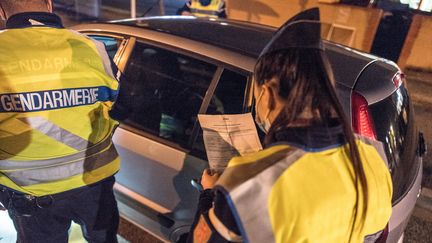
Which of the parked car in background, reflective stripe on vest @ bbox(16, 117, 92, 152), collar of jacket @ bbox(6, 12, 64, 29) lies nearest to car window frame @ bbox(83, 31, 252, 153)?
the parked car in background

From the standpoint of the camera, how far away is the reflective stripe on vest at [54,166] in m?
1.63

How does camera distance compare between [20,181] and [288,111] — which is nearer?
[288,111]

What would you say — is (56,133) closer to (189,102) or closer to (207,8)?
(189,102)

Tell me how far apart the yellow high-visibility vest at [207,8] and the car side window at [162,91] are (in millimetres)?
3608

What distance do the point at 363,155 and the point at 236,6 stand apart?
→ 6981 mm

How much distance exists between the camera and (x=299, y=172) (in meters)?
0.92

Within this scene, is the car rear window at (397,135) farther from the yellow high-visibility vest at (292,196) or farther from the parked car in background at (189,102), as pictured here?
the yellow high-visibility vest at (292,196)

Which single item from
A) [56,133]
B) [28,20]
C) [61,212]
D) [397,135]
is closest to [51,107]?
[56,133]

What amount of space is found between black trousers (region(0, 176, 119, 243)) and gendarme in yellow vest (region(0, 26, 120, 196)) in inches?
2.4

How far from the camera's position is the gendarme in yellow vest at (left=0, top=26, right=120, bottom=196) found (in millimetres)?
1485

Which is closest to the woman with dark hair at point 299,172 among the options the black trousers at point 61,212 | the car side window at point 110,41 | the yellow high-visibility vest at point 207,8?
the black trousers at point 61,212

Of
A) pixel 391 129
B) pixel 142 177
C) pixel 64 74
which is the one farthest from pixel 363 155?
pixel 142 177

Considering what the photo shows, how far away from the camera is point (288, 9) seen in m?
6.95

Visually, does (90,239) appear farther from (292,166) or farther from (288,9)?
(288,9)
